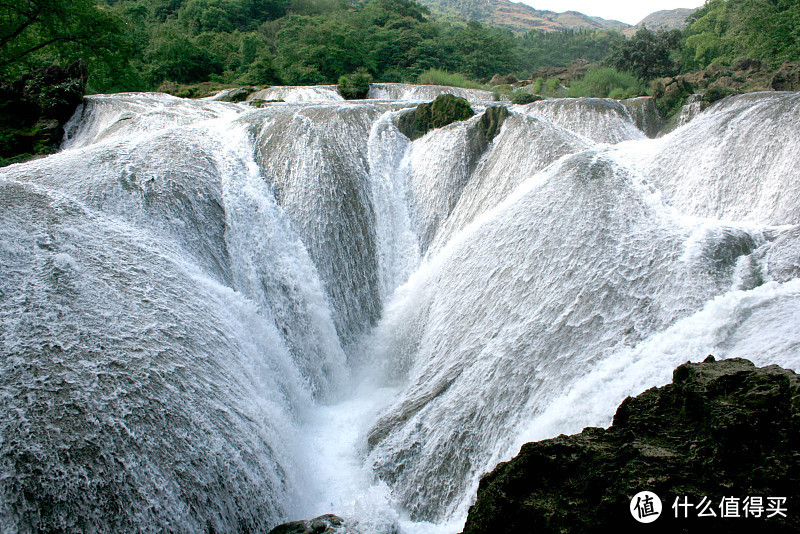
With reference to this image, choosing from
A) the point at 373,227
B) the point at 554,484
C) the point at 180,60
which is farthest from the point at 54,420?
the point at 180,60

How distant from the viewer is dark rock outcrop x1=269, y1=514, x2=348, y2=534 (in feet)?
13.4

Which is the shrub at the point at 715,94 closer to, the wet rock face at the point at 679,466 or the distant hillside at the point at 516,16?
the wet rock face at the point at 679,466

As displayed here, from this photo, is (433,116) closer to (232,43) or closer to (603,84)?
(603,84)

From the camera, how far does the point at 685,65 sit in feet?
87.9

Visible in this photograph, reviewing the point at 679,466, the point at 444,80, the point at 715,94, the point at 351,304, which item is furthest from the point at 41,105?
the point at 715,94

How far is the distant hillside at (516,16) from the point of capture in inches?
3927

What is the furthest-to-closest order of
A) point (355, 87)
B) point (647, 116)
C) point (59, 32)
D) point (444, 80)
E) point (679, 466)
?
point (444, 80) → point (355, 87) → point (647, 116) → point (59, 32) → point (679, 466)

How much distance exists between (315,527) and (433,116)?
7.95 metres

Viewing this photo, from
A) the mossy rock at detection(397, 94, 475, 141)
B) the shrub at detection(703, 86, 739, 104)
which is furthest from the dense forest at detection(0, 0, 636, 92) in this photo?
the shrub at detection(703, 86, 739, 104)

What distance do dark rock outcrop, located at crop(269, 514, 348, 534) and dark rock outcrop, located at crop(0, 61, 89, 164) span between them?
1169 centimetres

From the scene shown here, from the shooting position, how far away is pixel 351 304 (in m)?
7.72

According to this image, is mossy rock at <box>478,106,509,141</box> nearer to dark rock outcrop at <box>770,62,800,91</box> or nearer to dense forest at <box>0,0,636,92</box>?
dark rock outcrop at <box>770,62,800,91</box>

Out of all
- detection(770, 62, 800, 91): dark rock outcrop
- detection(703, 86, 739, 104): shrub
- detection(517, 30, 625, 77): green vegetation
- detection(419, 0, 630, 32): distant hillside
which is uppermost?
detection(419, 0, 630, 32): distant hillside

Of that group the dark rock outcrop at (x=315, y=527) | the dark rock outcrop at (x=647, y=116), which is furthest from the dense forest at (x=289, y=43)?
the dark rock outcrop at (x=315, y=527)
